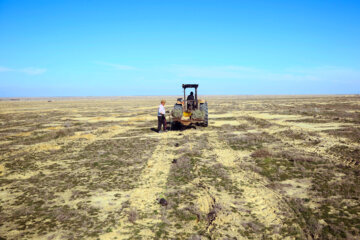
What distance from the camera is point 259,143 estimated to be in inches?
381

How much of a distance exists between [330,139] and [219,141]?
493 cm

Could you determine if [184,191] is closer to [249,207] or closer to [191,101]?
[249,207]

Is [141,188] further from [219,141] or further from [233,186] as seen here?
[219,141]

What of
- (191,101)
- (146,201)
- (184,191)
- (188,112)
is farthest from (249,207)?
(191,101)

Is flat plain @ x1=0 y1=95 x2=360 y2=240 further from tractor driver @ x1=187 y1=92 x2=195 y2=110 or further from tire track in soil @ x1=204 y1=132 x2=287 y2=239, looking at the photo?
tractor driver @ x1=187 y1=92 x2=195 y2=110

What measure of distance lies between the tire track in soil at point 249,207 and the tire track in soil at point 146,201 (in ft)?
3.80

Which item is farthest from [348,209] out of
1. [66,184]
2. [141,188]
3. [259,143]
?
[66,184]

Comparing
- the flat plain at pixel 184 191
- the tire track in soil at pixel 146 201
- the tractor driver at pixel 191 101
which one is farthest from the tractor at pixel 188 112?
the tire track in soil at pixel 146 201

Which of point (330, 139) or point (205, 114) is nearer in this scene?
point (330, 139)

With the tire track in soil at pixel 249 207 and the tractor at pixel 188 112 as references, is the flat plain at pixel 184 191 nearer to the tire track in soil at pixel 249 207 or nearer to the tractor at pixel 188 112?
the tire track in soil at pixel 249 207

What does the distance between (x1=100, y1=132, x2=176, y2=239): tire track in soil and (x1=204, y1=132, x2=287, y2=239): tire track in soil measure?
116cm

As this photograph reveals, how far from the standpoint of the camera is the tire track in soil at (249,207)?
148 inches

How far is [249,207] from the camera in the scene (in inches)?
174

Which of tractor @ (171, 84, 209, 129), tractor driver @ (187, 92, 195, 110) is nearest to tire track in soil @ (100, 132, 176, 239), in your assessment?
tractor @ (171, 84, 209, 129)
